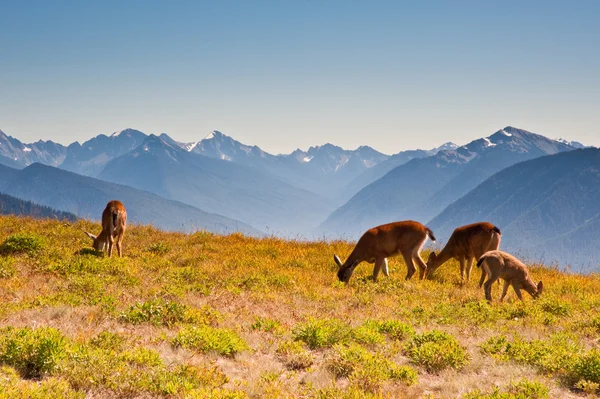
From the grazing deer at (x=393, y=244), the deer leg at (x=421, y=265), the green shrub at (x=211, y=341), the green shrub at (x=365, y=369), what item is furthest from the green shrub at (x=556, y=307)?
the green shrub at (x=211, y=341)

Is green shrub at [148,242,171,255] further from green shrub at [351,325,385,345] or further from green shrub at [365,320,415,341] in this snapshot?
green shrub at [351,325,385,345]

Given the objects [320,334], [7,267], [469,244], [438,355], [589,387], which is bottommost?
[7,267]

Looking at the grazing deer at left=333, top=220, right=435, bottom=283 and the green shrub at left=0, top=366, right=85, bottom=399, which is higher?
the grazing deer at left=333, top=220, right=435, bottom=283

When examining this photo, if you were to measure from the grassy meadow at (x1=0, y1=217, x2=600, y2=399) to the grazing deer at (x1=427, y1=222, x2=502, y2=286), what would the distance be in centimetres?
82

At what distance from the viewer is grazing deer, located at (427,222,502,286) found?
17828 mm

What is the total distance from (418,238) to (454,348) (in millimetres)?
8420

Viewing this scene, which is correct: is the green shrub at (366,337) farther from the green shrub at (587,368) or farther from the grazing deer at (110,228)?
the grazing deer at (110,228)

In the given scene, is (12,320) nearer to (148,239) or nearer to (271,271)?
(271,271)

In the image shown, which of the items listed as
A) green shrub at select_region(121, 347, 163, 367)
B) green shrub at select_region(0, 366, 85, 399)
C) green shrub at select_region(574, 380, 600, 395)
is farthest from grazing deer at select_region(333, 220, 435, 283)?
green shrub at select_region(0, 366, 85, 399)

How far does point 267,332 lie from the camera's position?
10227 mm

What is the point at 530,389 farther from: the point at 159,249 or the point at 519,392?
the point at 159,249

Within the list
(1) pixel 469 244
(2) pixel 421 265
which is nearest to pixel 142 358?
(2) pixel 421 265

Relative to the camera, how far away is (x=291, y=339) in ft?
31.8

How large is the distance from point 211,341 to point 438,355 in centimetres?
410
